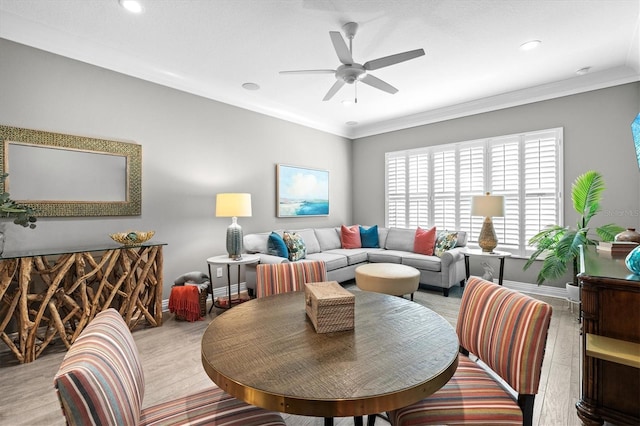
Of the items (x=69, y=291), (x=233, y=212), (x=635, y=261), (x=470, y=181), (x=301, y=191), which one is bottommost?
(x=69, y=291)

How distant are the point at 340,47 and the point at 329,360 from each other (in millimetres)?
2243

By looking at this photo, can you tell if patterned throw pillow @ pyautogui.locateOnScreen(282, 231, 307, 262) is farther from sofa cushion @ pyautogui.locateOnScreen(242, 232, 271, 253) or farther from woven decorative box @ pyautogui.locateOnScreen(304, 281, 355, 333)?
woven decorative box @ pyautogui.locateOnScreen(304, 281, 355, 333)

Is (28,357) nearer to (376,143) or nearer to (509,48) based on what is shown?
(509,48)

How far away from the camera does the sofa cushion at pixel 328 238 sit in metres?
5.16

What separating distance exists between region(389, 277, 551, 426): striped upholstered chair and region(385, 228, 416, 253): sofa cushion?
3740 mm

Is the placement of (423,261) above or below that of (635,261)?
below

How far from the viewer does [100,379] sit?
817 millimetres

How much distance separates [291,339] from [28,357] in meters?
2.65

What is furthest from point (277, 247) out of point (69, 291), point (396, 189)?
point (396, 189)

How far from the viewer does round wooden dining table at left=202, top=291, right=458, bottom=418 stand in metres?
0.84

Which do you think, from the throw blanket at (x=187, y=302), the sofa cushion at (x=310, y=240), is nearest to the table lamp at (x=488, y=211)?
the sofa cushion at (x=310, y=240)

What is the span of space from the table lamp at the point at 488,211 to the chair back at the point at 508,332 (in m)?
2.78

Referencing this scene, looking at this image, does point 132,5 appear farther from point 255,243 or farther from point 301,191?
point 301,191

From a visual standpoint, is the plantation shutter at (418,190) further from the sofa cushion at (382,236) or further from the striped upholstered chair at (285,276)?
the striped upholstered chair at (285,276)
